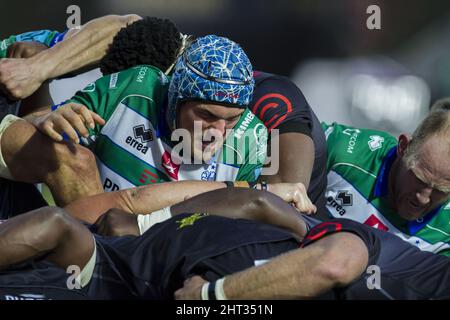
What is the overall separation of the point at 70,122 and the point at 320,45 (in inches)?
121

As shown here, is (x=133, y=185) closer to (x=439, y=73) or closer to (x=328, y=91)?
(x=328, y=91)


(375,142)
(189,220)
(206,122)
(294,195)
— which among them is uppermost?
(206,122)

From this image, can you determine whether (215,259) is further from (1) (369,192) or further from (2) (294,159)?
(1) (369,192)

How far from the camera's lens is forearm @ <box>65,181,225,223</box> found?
354 cm

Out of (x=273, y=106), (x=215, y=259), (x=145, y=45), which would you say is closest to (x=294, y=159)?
(x=273, y=106)

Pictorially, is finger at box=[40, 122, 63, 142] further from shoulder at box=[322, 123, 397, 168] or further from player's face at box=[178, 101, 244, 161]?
shoulder at box=[322, 123, 397, 168]

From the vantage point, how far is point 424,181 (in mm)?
4098

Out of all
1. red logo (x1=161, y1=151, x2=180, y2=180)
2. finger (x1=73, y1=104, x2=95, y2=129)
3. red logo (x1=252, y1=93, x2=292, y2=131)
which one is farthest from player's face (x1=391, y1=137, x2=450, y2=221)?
finger (x1=73, y1=104, x2=95, y2=129)

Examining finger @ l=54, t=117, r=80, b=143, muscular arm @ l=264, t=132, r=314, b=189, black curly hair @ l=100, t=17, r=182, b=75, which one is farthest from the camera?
black curly hair @ l=100, t=17, r=182, b=75

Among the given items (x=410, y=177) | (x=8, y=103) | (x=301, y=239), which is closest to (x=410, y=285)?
(x=301, y=239)

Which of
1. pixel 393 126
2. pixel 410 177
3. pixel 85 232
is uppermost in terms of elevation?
pixel 85 232

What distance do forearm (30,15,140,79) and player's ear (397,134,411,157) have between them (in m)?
1.49

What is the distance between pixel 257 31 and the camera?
6152mm

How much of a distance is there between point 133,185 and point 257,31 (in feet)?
8.14
